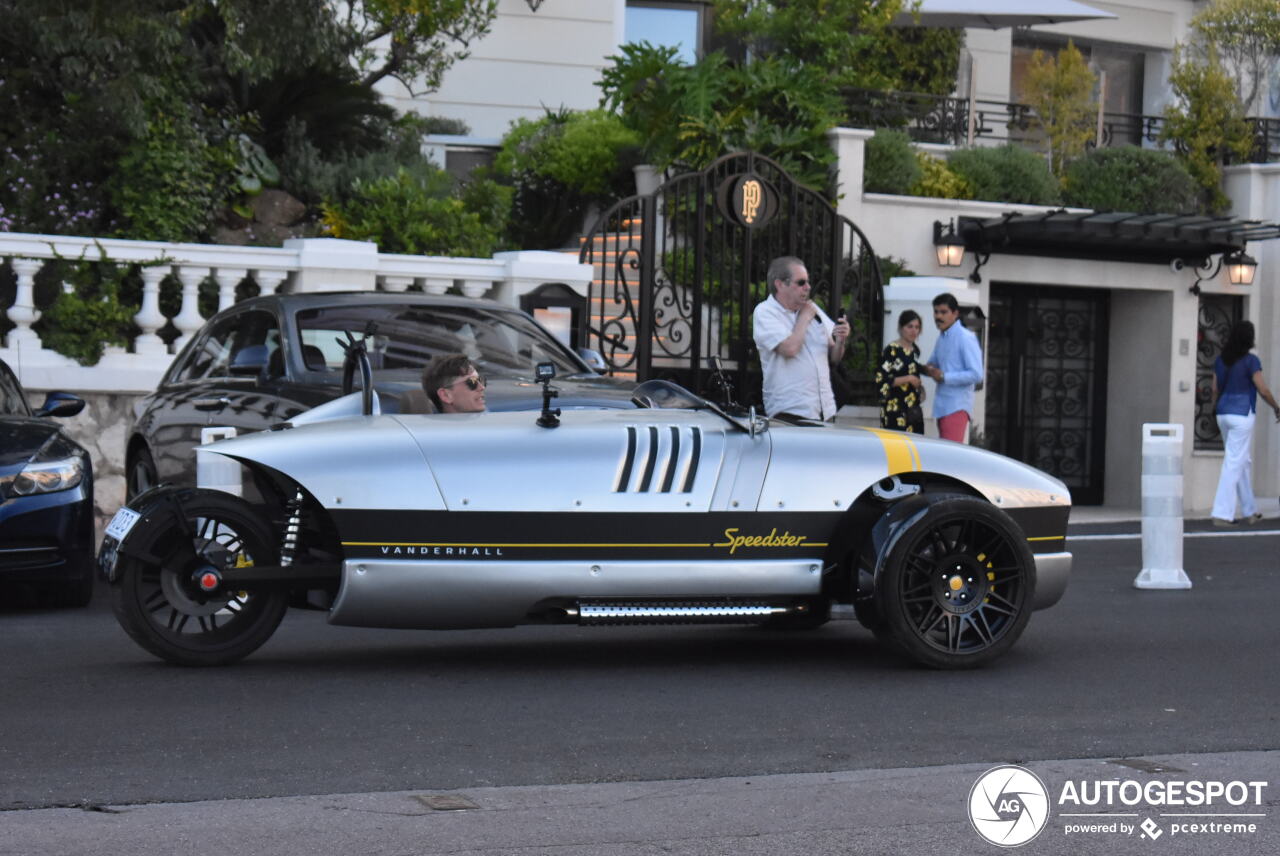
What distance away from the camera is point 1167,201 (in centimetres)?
2088

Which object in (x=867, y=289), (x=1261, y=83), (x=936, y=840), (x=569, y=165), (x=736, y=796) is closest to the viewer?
(x=936, y=840)

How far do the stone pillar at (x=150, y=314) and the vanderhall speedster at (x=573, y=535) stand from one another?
6.83 meters

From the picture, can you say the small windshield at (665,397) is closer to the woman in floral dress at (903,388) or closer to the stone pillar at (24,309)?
the woman in floral dress at (903,388)

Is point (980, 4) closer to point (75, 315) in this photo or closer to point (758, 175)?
point (758, 175)

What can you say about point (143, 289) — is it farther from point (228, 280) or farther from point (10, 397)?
point (10, 397)

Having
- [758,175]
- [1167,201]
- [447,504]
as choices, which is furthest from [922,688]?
[1167,201]

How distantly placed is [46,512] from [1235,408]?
11.0 meters

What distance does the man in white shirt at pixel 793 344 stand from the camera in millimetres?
11141

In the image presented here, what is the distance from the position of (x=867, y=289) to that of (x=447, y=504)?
1152 centimetres

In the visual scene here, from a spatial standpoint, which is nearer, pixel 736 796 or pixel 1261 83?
pixel 736 796

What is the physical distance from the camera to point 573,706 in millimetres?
6777

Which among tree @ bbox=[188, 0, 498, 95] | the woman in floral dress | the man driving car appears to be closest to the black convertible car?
the man driving car

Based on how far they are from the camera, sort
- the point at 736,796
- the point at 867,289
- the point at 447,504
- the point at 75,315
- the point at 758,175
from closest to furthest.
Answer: the point at 736,796, the point at 447,504, the point at 75,315, the point at 758,175, the point at 867,289

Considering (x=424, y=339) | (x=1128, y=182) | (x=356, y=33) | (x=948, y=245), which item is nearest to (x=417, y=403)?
(x=424, y=339)
